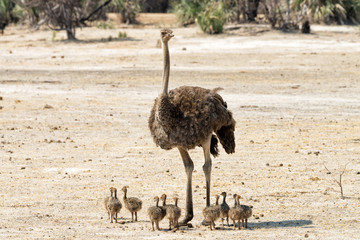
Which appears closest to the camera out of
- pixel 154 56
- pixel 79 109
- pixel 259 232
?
pixel 259 232

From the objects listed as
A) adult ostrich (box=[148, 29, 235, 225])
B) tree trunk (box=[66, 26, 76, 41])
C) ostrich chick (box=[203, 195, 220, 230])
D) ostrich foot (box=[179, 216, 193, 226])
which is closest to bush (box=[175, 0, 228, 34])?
tree trunk (box=[66, 26, 76, 41])

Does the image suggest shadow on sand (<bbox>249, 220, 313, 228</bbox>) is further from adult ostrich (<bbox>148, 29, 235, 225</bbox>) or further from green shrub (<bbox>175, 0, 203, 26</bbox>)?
green shrub (<bbox>175, 0, 203, 26</bbox>)

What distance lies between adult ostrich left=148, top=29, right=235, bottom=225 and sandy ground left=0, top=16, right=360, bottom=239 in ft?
2.81

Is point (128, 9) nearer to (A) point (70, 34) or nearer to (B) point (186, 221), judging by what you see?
(A) point (70, 34)

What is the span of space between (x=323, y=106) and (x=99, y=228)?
9.85 m

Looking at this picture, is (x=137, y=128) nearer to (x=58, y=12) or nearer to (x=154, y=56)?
(x=154, y=56)

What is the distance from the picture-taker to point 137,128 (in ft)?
48.0

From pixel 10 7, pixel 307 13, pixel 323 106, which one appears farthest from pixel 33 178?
pixel 10 7

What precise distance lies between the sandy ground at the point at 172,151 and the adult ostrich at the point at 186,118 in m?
0.86

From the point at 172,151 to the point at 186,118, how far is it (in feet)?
14.7

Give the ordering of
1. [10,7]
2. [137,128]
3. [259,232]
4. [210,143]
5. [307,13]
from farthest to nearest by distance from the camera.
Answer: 1. [10,7]
2. [307,13]
3. [137,128]
4. [210,143]
5. [259,232]

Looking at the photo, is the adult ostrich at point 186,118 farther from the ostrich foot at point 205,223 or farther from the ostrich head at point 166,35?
the ostrich foot at point 205,223

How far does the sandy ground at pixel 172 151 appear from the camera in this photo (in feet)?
27.7

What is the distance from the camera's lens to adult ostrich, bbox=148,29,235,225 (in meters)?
8.10
